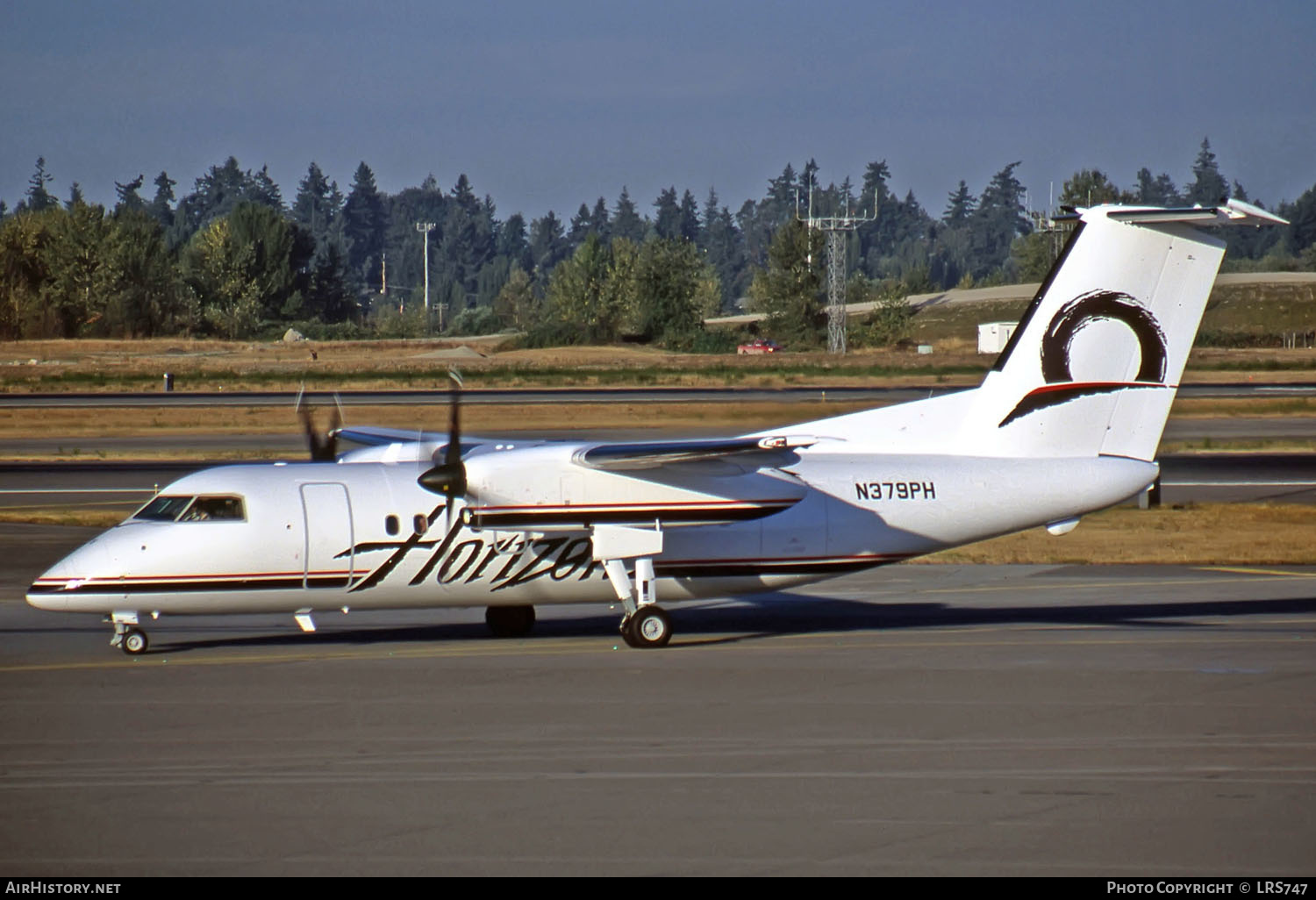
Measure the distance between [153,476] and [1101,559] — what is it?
2612 centimetres

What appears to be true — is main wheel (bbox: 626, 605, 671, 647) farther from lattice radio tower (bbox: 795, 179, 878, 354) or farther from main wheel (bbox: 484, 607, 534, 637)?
lattice radio tower (bbox: 795, 179, 878, 354)

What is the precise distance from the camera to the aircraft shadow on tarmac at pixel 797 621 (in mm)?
19000

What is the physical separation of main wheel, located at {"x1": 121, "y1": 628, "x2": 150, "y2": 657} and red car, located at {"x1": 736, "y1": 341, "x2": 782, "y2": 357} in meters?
97.2

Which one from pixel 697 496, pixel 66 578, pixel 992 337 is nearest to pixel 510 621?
pixel 697 496

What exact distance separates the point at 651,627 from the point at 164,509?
6.14m

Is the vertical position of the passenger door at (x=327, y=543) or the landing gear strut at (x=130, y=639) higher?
the passenger door at (x=327, y=543)

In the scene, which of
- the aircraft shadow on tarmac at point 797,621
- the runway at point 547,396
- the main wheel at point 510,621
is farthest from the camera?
the runway at point 547,396

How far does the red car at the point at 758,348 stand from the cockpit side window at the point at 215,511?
96992mm

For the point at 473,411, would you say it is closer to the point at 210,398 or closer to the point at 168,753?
the point at 210,398

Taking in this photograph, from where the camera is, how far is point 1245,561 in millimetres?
25797

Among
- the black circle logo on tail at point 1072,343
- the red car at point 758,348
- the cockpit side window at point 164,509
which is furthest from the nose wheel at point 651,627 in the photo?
the red car at point 758,348

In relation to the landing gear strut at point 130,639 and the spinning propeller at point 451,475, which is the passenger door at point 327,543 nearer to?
the spinning propeller at point 451,475

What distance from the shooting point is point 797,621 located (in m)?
20.4

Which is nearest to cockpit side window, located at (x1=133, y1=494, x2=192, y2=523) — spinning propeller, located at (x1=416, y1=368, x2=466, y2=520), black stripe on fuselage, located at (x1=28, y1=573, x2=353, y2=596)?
black stripe on fuselage, located at (x1=28, y1=573, x2=353, y2=596)
